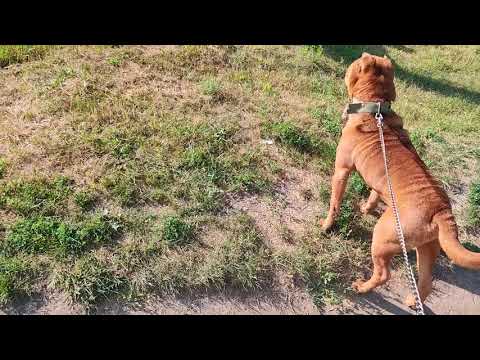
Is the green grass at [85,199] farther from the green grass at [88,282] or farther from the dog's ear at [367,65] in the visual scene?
the dog's ear at [367,65]

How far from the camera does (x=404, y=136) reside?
487 cm

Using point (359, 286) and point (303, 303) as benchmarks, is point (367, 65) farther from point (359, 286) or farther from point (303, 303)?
point (303, 303)

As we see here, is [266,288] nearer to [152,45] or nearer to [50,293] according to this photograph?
[50,293]

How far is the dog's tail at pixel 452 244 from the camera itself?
3736 mm

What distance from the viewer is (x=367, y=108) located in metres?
4.94

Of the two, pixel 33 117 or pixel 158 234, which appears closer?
pixel 158 234

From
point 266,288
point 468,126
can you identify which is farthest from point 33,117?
point 468,126

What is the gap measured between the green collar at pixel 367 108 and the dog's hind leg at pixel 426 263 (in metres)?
1.52

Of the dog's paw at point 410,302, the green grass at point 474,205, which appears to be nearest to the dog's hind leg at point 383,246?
the dog's paw at point 410,302

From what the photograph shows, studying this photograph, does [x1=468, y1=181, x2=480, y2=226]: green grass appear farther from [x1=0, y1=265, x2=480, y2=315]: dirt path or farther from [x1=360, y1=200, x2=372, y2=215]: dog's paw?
[x1=360, y1=200, x2=372, y2=215]: dog's paw

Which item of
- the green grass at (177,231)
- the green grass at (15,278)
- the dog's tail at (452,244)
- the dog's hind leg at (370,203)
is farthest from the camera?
the dog's hind leg at (370,203)

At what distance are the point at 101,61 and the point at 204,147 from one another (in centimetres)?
246

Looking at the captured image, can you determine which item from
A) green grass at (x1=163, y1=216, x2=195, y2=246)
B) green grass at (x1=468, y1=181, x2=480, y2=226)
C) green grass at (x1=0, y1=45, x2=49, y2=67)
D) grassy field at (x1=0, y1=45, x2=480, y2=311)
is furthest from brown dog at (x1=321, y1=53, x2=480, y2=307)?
green grass at (x1=0, y1=45, x2=49, y2=67)

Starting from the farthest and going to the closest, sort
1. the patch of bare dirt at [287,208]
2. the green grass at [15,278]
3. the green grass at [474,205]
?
the green grass at [474,205], the patch of bare dirt at [287,208], the green grass at [15,278]
